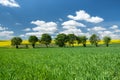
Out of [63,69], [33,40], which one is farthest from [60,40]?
[63,69]

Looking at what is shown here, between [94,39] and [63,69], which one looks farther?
[94,39]

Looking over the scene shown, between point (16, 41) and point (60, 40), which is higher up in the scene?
point (16, 41)

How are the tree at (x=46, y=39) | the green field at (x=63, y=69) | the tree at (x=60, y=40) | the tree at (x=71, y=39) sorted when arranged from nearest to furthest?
1. the green field at (x=63, y=69)
2. the tree at (x=60, y=40)
3. the tree at (x=46, y=39)
4. the tree at (x=71, y=39)

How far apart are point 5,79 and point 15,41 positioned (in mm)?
134244

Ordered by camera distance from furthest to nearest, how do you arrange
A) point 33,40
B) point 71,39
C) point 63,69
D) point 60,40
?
point 71,39 → point 33,40 → point 60,40 → point 63,69

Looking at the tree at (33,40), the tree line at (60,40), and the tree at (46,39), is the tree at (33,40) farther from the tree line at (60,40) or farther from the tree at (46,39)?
the tree at (46,39)

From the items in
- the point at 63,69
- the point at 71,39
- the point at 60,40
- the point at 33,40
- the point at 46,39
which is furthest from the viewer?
the point at 71,39

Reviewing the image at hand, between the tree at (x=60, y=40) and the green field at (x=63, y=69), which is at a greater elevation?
the tree at (x=60, y=40)

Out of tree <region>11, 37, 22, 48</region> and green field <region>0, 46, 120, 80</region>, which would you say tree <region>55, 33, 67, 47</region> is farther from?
green field <region>0, 46, 120, 80</region>

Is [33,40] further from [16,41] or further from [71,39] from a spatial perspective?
[71,39]

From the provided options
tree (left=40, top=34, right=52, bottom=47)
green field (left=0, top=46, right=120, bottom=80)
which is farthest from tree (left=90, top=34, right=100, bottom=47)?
green field (left=0, top=46, right=120, bottom=80)

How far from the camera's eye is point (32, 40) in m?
144

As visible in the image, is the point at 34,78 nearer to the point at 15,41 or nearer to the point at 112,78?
the point at 112,78

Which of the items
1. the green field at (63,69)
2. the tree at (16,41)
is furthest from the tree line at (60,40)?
the green field at (63,69)
